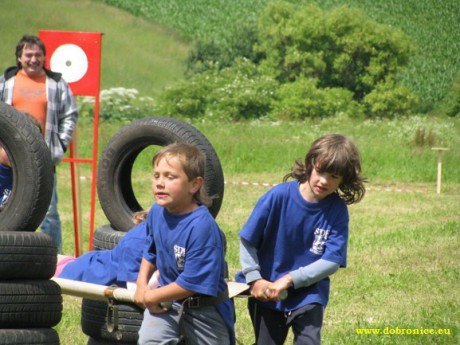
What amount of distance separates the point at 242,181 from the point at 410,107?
37.8 feet

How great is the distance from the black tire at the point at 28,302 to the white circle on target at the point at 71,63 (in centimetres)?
509

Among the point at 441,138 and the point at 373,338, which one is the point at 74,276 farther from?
the point at 441,138

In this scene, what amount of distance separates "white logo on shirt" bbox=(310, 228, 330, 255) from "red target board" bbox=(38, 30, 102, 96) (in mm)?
5832

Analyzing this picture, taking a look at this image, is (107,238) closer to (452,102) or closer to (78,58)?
(78,58)

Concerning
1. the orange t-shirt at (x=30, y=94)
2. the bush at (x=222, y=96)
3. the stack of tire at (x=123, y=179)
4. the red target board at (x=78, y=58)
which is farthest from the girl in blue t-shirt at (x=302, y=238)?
the bush at (x=222, y=96)

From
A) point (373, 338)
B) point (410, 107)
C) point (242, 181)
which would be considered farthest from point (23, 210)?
point (410, 107)

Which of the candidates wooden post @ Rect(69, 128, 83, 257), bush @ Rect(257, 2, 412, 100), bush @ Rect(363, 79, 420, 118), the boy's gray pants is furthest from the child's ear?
bush @ Rect(257, 2, 412, 100)

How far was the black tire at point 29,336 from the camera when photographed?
5203 mm

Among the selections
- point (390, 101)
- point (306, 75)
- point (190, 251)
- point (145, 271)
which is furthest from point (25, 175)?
point (306, 75)

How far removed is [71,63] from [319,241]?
6074 millimetres

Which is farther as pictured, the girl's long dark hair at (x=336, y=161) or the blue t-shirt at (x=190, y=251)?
the girl's long dark hair at (x=336, y=161)

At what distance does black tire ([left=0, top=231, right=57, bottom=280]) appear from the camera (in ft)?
17.3

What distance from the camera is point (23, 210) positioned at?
575 centimetres

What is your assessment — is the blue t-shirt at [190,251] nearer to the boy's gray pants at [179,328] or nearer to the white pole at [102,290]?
the boy's gray pants at [179,328]
